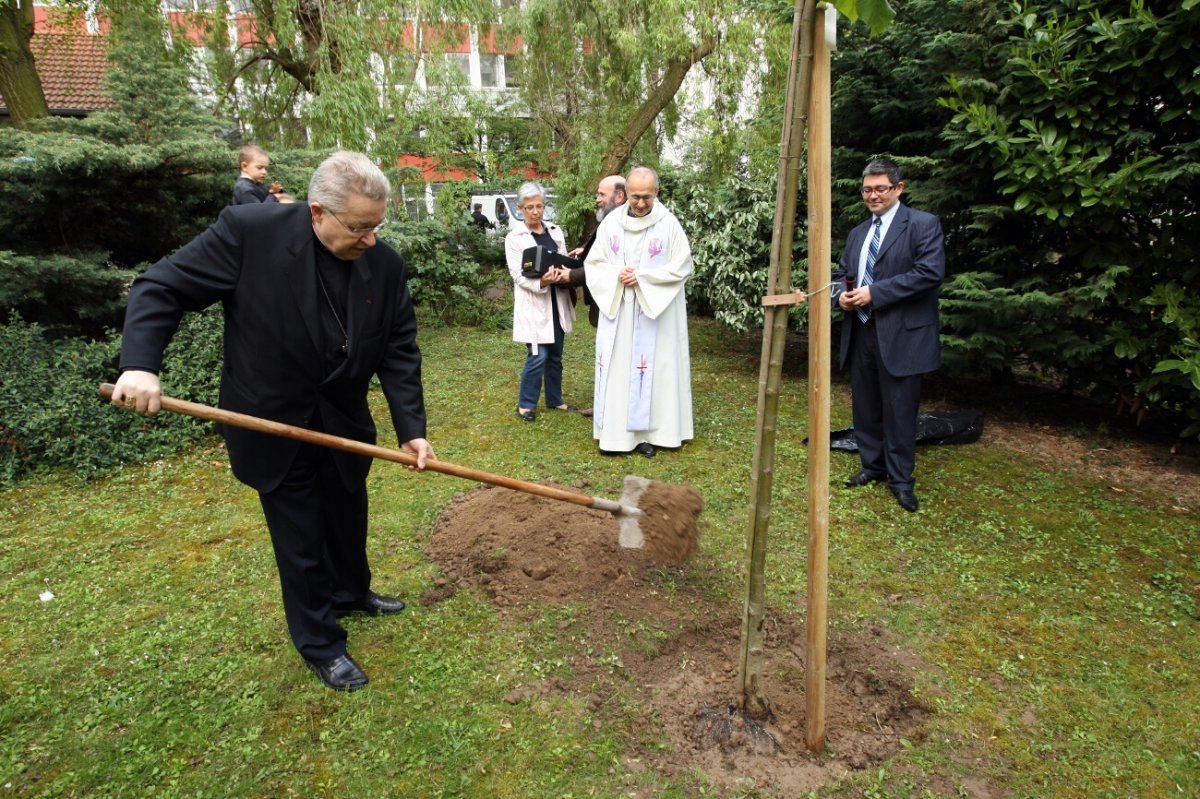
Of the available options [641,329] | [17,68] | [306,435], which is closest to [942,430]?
[641,329]

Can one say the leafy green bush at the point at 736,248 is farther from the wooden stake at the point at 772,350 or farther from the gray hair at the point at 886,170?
the wooden stake at the point at 772,350

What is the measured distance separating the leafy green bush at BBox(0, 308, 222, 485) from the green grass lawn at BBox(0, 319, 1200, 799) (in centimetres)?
25

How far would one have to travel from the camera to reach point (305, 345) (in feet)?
9.36

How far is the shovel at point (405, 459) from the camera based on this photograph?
2.65 metres

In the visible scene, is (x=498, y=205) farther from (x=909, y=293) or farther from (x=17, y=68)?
(x=909, y=293)

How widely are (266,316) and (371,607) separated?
1668mm

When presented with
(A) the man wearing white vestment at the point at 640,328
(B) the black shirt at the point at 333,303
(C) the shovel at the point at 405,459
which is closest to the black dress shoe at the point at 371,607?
(C) the shovel at the point at 405,459

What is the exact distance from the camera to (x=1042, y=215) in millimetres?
6191

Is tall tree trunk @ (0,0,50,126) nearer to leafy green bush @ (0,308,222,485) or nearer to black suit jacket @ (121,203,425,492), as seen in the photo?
leafy green bush @ (0,308,222,485)

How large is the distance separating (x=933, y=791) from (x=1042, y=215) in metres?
5.22

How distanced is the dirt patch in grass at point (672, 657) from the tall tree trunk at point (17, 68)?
871cm

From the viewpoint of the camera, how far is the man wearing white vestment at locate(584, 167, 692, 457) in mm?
5805

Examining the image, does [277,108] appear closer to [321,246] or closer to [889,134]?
[889,134]

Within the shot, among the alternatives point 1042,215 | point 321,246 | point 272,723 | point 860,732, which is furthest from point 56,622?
point 1042,215
